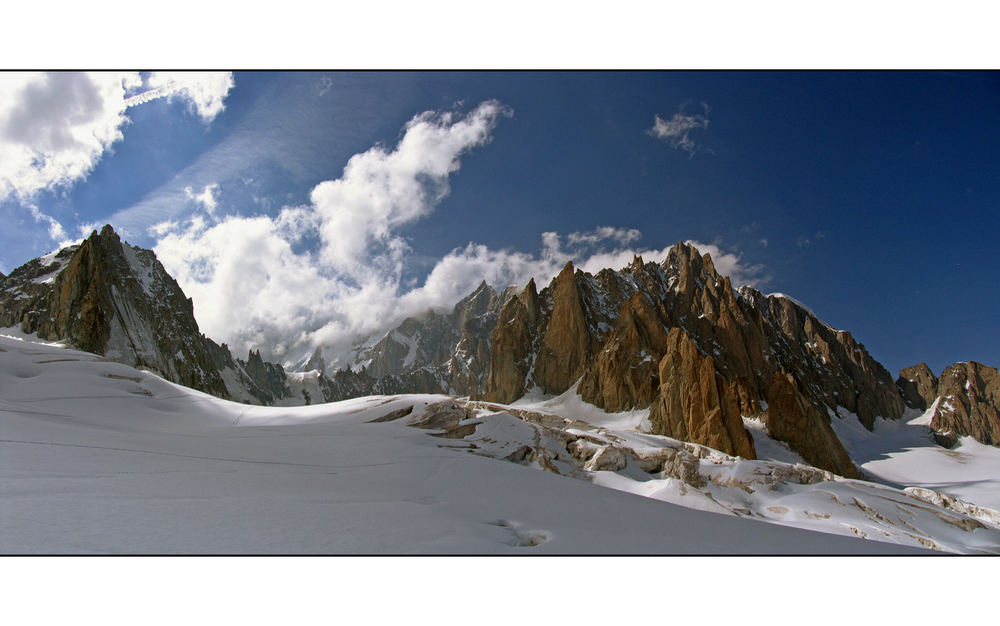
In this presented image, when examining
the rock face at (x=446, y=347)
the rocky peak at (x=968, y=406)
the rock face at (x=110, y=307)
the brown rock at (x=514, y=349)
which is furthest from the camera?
the rock face at (x=446, y=347)

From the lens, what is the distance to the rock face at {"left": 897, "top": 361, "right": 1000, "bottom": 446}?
191 feet

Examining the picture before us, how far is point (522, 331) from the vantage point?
89375 millimetres

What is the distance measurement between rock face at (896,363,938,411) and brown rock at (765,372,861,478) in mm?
57972

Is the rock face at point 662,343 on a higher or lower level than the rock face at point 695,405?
higher

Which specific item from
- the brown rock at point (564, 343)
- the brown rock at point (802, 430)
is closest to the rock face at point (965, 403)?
the brown rock at point (802, 430)

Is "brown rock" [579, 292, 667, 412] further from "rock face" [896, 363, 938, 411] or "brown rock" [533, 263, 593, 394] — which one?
"rock face" [896, 363, 938, 411]

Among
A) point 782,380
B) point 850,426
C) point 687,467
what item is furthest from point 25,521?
point 850,426

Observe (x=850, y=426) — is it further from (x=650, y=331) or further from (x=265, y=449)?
(x=265, y=449)

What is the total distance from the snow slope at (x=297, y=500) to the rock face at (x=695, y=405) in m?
42.5

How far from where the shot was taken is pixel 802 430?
Result: 52312mm

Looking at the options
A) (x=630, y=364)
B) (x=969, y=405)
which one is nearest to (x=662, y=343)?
(x=630, y=364)

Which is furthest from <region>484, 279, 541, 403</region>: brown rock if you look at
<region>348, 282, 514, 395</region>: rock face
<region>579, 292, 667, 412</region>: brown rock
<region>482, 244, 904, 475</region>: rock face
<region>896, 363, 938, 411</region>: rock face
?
<region>896, 363, 938, 411</region>: rock face

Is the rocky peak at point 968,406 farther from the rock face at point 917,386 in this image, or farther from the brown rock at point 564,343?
the brown rock at point 564,343

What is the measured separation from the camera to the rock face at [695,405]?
45.0m
